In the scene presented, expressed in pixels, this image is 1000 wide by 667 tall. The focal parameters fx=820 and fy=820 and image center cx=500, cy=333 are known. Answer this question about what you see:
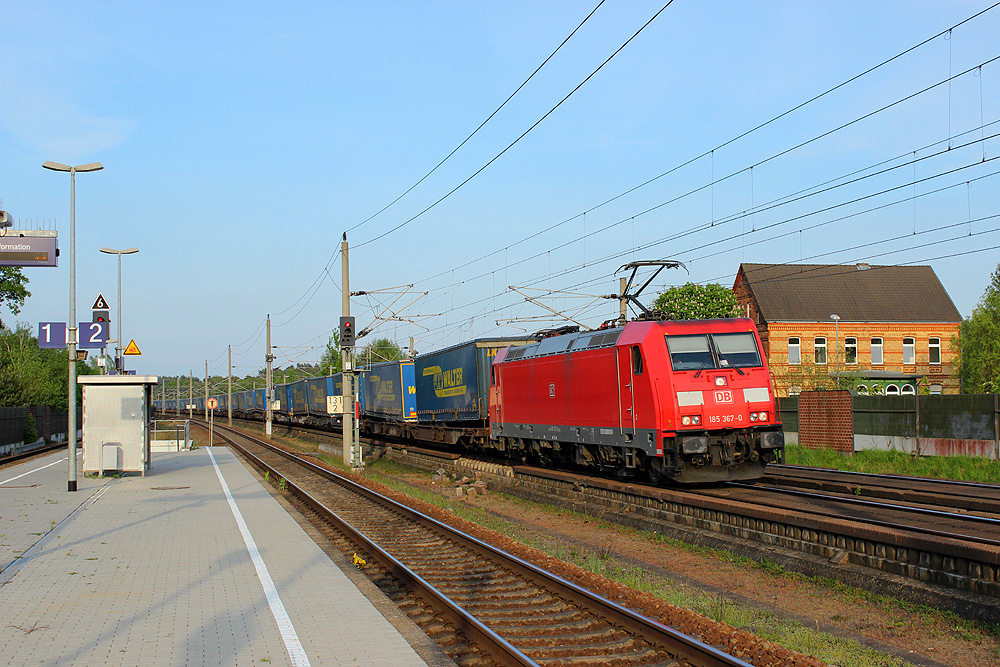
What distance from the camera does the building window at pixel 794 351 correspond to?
5384 centimetres

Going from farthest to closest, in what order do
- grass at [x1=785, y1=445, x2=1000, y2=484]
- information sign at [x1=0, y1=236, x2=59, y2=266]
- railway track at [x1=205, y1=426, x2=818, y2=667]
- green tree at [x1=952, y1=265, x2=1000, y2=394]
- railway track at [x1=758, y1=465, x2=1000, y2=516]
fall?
1. green tree at [x1=952, y1=265, x2=1000, y2=394]
2. information sign at [x1=0, y1=236, x2=59, y2=266]
3. grass at [x1=785, y1=445, x2=1000, y2=484]
4. railway track at [x1=758, y1=465, x2=1000, y2=516]
5. railway track at [x1=205, y1=426, x2=818, y2=667]

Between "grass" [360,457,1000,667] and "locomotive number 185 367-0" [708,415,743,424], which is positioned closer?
"grass" [360,457,1000,667]

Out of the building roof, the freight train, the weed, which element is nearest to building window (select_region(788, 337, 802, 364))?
the building roof

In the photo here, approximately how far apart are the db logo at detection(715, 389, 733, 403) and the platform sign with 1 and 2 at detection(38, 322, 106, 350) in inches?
646

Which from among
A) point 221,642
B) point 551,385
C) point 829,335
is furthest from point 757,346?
point 829,335

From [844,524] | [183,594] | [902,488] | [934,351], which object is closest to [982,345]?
[934,351]

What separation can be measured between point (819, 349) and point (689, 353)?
4296 centimetres

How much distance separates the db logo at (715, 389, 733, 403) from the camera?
48.8 ft

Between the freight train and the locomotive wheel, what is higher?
the freight train

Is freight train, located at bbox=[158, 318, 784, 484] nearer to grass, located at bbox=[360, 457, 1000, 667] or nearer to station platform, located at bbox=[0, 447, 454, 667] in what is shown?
grass, located at bbox=[360, 457, 1000, 667]

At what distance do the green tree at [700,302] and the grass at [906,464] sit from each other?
27924 millimetres

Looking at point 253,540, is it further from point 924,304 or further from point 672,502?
point 924,304

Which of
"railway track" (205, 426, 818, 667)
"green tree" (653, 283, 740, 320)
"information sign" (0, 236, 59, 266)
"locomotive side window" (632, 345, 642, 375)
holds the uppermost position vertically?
"green tree" (653, 283, 740, 320)

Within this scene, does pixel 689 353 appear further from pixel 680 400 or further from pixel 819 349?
pixel 819 349
